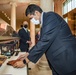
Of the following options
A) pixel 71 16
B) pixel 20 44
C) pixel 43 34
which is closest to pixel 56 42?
pixel 43 34

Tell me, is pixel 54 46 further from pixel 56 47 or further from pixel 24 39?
pixel 24 39

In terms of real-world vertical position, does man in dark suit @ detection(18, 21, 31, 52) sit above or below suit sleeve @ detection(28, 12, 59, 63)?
below

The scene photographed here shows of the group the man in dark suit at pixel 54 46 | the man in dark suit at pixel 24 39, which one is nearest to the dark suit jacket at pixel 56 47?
the man in dark suit at pixel 54 46

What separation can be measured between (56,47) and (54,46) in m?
0.03

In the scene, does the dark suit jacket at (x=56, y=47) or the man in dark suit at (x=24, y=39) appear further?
the man in dark suit at (x=24, y=39)

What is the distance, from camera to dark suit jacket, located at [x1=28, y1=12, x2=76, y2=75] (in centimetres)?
241

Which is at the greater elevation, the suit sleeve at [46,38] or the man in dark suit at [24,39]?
the suit sleeve at [46,38]

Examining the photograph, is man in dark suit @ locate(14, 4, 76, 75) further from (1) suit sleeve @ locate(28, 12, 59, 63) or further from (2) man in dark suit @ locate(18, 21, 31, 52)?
(2) man in dark suit @ locate(18, 21, 31, 52)

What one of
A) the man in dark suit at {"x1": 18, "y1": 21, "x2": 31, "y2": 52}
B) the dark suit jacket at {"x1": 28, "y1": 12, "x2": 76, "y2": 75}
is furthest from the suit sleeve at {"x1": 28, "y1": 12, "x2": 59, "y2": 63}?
the man in dark suit at {"x1": 18, "y1": 21, "x2": 31, "y2": 52}

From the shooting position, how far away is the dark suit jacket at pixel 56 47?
2410mm

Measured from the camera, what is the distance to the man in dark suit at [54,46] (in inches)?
95.0

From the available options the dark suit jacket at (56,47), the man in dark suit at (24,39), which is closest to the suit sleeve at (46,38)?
the dark suit jacket at (56,47)

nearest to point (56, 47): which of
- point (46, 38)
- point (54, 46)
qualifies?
point (54, 46)

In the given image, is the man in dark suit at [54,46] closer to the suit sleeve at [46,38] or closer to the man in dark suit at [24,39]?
the suit sleeve at [46,38]
